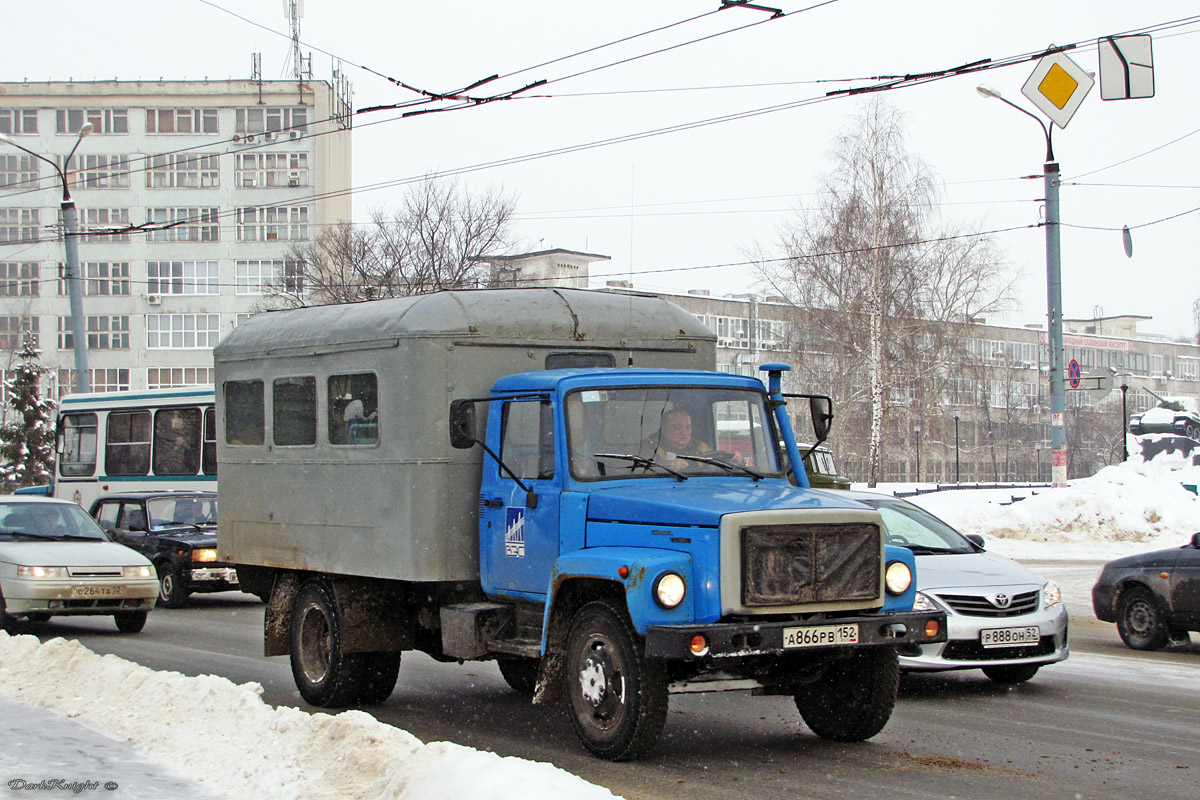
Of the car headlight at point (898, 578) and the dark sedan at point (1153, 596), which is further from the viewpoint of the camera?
the dark sedan at point (1153, 596)

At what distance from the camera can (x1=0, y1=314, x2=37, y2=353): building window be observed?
8481 cm

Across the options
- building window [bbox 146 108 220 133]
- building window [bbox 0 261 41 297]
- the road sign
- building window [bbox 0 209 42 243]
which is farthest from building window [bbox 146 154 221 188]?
the road sign

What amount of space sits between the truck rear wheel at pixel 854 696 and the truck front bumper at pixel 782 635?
1.21ft

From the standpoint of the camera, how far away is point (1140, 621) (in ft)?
43.0

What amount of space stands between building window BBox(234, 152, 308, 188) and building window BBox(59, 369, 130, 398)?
45.7 ft

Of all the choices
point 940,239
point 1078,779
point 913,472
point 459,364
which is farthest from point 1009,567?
point 913,472

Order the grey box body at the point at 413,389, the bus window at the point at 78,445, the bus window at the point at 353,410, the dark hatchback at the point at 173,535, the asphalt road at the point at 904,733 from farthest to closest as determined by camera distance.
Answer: the bus window at the point at 78,445 < the dark hatchback at the point at 173,535 < the bus window at the point at 353,410 < the grey box body at the point at 413,389 < the asphalt road at the point at 904,733

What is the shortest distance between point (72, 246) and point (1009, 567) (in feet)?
77.8

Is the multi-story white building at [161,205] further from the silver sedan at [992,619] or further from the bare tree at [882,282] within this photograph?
the silver sedan at [992,619]

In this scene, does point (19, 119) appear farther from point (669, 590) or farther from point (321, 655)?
point (669, 590)

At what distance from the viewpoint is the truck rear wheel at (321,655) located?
980 cm

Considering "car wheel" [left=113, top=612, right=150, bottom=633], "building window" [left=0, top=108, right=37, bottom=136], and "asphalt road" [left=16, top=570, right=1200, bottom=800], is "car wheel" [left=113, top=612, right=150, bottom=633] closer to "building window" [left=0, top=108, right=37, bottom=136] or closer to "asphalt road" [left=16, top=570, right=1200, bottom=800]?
"asphalt road" [left=16, top=570, right=1200, bottom=800]

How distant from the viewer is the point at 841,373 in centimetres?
5269

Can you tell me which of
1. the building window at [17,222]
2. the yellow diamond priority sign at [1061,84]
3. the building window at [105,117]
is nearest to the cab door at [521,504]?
the yellow diamond priority sign at [1061,84]
